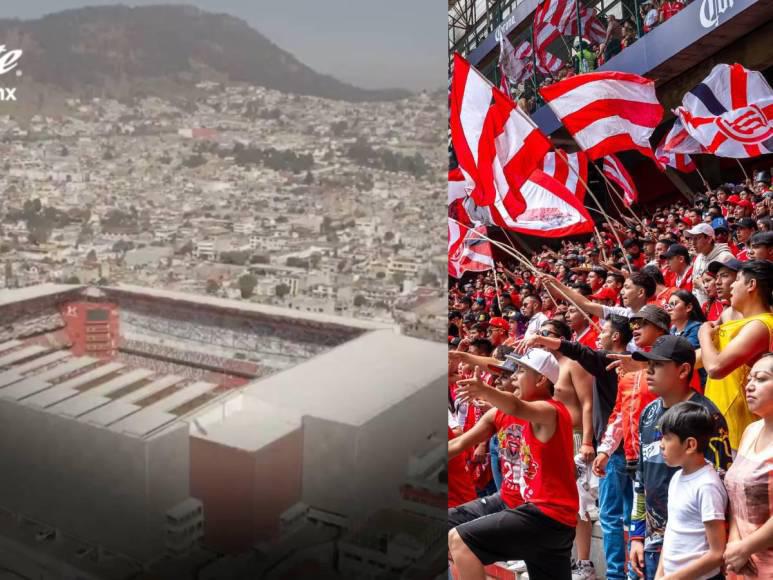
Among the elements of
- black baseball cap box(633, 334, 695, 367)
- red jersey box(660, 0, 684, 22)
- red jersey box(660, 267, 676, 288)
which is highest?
red jersey box(660, 0, 684, 22)

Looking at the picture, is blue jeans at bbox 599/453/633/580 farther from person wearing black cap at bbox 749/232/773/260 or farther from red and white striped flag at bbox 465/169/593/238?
red and white striped flag at bbox 465/169/593/238

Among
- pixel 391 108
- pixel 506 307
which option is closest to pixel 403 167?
pixel 391 108

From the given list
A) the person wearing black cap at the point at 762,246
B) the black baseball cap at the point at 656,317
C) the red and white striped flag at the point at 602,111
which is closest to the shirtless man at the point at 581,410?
the black baseball cap at the point at 656,317

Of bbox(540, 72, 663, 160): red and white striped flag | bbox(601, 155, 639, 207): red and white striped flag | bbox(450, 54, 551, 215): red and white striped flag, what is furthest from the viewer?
bbox(601, 155, 639, 207): red and white striped flag

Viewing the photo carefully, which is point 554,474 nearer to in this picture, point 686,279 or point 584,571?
point 584,571

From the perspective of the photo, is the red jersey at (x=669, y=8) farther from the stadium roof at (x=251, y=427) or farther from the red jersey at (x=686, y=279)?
the stadium roof at (x=251, y=427)

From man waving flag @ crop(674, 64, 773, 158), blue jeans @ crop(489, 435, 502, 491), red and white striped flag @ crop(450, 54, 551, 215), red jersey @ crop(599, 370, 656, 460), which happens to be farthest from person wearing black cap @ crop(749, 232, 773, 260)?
man waving flag @ crop(674, 64, 773, 158)

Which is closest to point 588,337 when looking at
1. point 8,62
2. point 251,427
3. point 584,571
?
point 584,571
